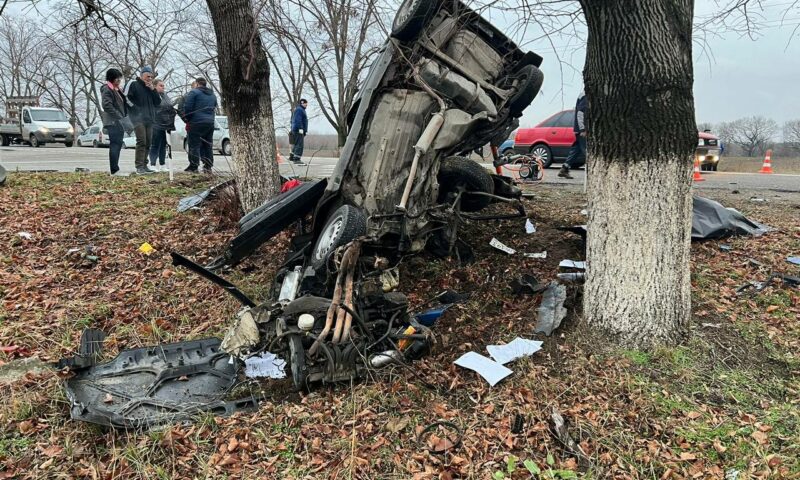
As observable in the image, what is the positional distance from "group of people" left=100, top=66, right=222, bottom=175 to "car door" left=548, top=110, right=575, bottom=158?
27.8 ft

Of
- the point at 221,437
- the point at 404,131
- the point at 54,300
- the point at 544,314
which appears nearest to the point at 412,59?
the point at 404,131

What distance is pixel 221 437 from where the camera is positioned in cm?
276

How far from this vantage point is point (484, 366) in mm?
3250

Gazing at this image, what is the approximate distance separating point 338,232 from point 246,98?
262cm

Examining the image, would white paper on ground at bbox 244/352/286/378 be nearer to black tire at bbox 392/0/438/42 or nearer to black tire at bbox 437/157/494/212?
black tire at bbox 437/157/494/212

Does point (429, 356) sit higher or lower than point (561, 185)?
lower

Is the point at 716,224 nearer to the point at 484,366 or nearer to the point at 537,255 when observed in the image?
the point at 537,255

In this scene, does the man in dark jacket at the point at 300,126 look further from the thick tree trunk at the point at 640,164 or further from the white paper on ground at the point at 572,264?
the thick tree trunk at the point at 640,164

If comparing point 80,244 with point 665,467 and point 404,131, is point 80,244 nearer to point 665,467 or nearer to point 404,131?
point 404,131

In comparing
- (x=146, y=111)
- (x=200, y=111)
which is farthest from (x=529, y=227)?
(x=146, y=111)

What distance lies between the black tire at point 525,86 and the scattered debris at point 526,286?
5.21 feet

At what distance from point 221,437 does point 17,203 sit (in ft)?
19.7

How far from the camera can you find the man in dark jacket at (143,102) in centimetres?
875

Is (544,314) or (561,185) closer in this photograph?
(544,314)
